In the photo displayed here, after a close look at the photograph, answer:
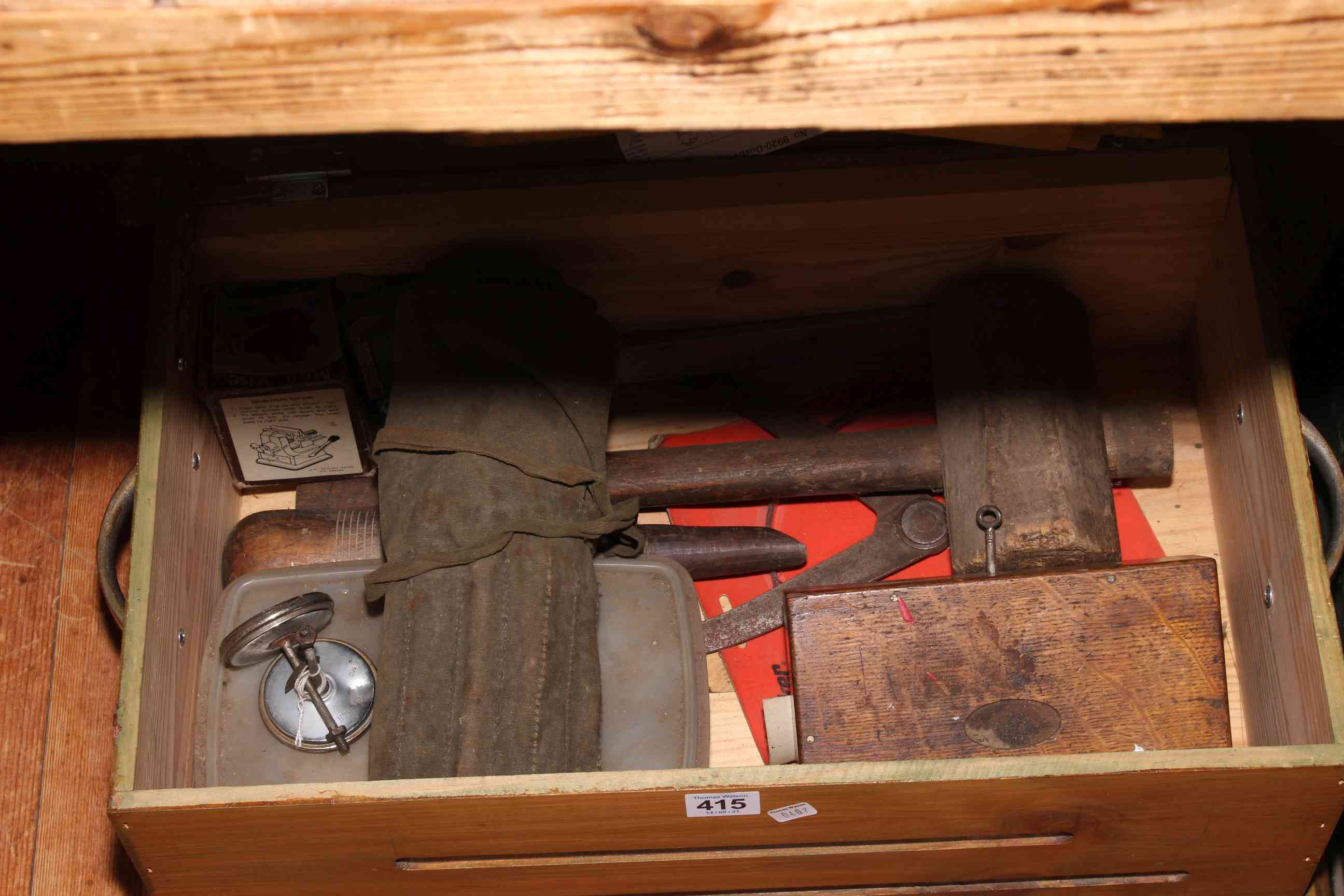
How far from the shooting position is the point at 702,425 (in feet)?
4.47

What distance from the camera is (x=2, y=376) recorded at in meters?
1.47

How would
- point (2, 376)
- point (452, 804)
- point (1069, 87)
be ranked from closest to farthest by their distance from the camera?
point (1069, 87) < point (452, 804) < point (2, 376)

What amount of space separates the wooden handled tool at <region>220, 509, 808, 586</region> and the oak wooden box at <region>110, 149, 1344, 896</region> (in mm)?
40

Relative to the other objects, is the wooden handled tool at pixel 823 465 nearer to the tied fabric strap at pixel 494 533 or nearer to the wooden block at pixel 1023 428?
the wooden block at pixel 1023 428

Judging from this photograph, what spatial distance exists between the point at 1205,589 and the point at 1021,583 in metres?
0.16

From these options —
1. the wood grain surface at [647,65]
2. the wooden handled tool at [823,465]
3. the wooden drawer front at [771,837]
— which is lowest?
the wooden drawer front at [771,837]

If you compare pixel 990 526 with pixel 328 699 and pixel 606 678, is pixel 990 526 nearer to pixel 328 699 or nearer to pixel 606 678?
pixel 606 678

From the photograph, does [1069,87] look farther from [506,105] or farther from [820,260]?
[820,260]

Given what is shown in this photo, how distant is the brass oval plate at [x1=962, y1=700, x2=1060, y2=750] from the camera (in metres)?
1.07

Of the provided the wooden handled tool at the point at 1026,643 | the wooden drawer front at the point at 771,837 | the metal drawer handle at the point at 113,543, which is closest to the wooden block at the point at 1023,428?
the wooden handled tool at the point at 1026,643

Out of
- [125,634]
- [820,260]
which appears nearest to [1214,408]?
[820,260]

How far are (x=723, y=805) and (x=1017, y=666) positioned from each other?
12.4 inches

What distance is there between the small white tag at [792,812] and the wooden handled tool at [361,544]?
1.09 ft

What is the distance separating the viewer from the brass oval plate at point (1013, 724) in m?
1.07
